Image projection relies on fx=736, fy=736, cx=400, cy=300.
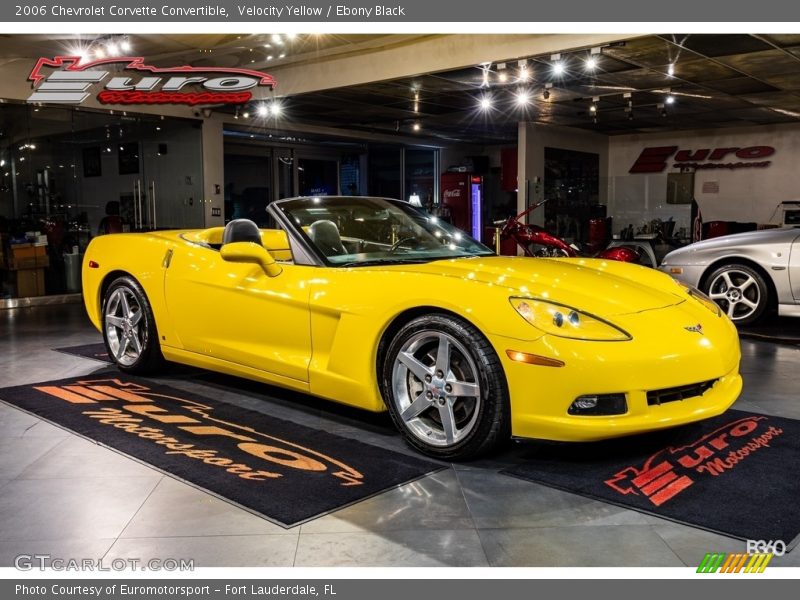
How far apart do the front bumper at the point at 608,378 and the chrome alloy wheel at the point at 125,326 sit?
9.18 feet

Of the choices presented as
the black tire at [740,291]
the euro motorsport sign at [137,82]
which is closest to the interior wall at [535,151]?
the euro motorsport sign at [137,82]

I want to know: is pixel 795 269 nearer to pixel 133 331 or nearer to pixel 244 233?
pixel 244 233

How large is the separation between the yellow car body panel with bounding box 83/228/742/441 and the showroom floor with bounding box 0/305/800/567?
1.28 ft

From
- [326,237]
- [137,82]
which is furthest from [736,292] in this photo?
[137,82]

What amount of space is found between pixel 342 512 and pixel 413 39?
25.3 ft

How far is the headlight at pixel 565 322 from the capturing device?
2.94m

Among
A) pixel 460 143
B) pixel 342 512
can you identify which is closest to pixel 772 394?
pixel 342 512

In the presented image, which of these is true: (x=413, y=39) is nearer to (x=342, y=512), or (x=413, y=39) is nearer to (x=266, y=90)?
(x=266, y=90)

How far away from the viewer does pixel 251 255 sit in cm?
379

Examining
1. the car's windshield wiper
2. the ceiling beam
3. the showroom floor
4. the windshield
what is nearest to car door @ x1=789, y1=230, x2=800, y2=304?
the ceiling beam

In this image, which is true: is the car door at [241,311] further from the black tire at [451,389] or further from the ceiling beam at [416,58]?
the ceiling beam at [416,58]

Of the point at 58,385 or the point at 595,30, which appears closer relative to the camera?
the point at 58,385

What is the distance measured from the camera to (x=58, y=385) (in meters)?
4.87
